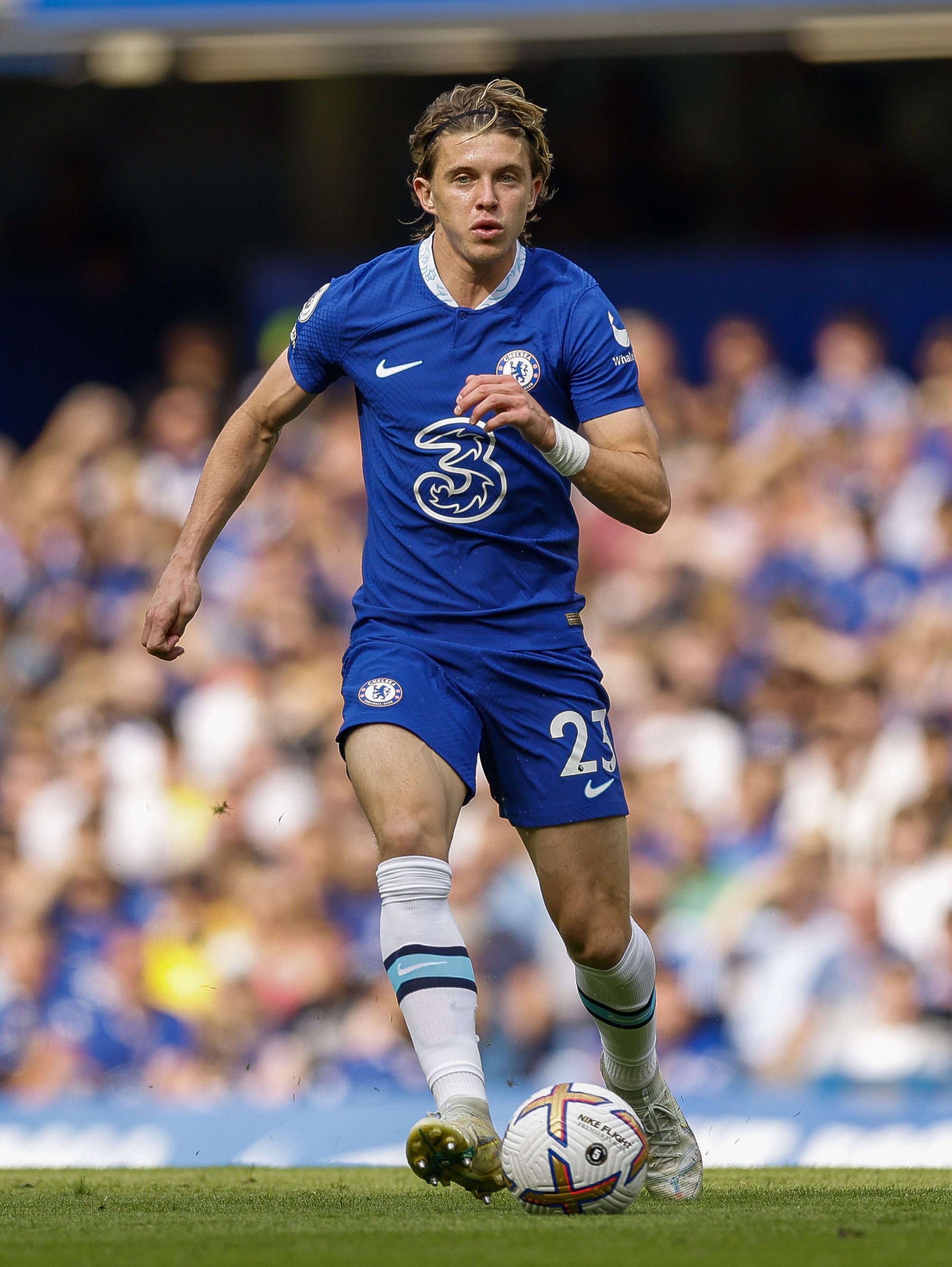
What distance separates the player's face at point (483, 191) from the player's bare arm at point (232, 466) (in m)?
0.65

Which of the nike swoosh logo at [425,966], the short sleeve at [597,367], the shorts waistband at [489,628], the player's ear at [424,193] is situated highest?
the player's ear at [424,193]

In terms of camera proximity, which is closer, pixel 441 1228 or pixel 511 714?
pixel 441 1228

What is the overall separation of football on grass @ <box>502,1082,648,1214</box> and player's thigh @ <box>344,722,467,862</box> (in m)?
0.67

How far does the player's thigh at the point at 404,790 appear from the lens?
4.68m

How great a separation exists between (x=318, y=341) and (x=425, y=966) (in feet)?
5.74

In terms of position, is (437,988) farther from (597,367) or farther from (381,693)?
(597,367)

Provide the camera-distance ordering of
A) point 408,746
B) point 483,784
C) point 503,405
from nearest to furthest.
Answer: point 503,405 < point 408,746 < point 483,784

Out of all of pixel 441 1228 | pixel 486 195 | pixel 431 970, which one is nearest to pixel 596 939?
pixel 431 970

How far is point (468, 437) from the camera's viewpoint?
5070 millimetres

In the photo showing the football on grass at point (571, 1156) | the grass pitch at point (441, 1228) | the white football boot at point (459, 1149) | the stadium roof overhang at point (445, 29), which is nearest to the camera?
the grass pitch at point (441, 1228)

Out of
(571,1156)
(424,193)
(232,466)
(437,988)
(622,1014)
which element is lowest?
(571,1156)

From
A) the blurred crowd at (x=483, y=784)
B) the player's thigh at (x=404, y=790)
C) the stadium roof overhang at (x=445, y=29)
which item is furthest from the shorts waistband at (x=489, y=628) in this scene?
the stadium roof overhang at (x=445, y=29)

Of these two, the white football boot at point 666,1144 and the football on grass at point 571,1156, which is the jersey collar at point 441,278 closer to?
the football on grass at point 571,1156

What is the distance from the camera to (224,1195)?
539 centimetres
